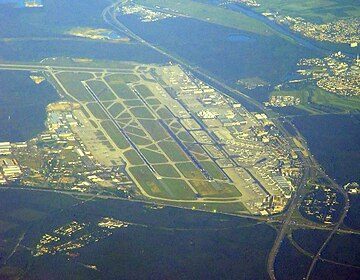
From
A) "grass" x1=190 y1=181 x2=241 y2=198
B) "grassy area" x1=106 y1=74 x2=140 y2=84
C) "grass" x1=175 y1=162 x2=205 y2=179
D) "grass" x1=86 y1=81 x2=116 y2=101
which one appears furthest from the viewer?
"grassy area" x1=106 y1=74 x2=140 y2=84

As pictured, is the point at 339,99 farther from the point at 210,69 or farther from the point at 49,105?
the point at 49,105

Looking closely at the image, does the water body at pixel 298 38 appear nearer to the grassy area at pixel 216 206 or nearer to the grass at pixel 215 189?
the grass at pixel 215 189

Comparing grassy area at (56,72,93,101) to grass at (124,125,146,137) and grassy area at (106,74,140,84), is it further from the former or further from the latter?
grass at (124,125,146,137)

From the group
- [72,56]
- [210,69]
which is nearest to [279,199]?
[210,69]

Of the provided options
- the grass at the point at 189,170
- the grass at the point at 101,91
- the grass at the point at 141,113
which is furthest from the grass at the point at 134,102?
the grass at the point at 189,170

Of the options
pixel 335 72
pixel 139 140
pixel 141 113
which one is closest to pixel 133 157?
pixel 139 140

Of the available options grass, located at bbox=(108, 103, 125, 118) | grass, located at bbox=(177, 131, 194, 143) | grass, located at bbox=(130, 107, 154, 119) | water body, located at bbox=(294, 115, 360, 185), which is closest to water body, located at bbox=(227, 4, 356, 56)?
water body, located at bbox=(294, 115, 360, 185)
